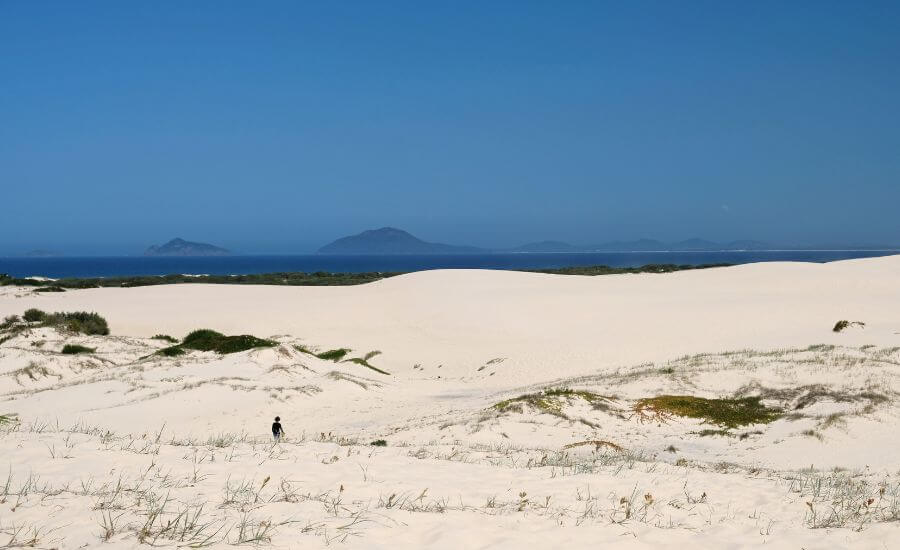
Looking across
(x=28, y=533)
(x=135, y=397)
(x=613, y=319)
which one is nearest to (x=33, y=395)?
(x=135, y=397)

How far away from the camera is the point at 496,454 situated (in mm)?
11523

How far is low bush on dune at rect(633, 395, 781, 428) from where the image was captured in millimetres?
16906

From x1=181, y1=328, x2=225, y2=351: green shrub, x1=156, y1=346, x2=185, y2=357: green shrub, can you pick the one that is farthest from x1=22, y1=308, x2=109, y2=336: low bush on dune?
x1=156, y1=346, x2=185, y2=357: green shrub

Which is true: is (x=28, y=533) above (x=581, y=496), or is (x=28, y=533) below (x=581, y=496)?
above

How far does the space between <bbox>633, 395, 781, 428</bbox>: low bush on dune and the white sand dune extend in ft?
1.50

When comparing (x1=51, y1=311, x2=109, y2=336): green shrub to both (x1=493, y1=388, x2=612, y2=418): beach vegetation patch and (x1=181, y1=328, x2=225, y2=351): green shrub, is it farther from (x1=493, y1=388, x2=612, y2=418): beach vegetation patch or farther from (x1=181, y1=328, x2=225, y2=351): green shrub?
(x1=493, y1=388, x2=612, y2=418): beach vegetation patch

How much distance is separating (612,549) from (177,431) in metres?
15.7

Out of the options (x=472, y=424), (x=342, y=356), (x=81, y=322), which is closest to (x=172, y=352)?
(x=342, y=356)

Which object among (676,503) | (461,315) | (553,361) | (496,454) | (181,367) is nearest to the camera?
(676,503)

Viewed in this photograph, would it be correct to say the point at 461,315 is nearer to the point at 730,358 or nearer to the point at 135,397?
the point at 730,358

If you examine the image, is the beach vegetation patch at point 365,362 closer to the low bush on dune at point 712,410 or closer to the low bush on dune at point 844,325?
the low bush on dune at point 712,410

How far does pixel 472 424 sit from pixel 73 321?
101ft

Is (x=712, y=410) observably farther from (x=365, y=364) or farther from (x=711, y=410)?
(x=365, y=364)

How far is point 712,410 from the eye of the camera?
17859 mm
